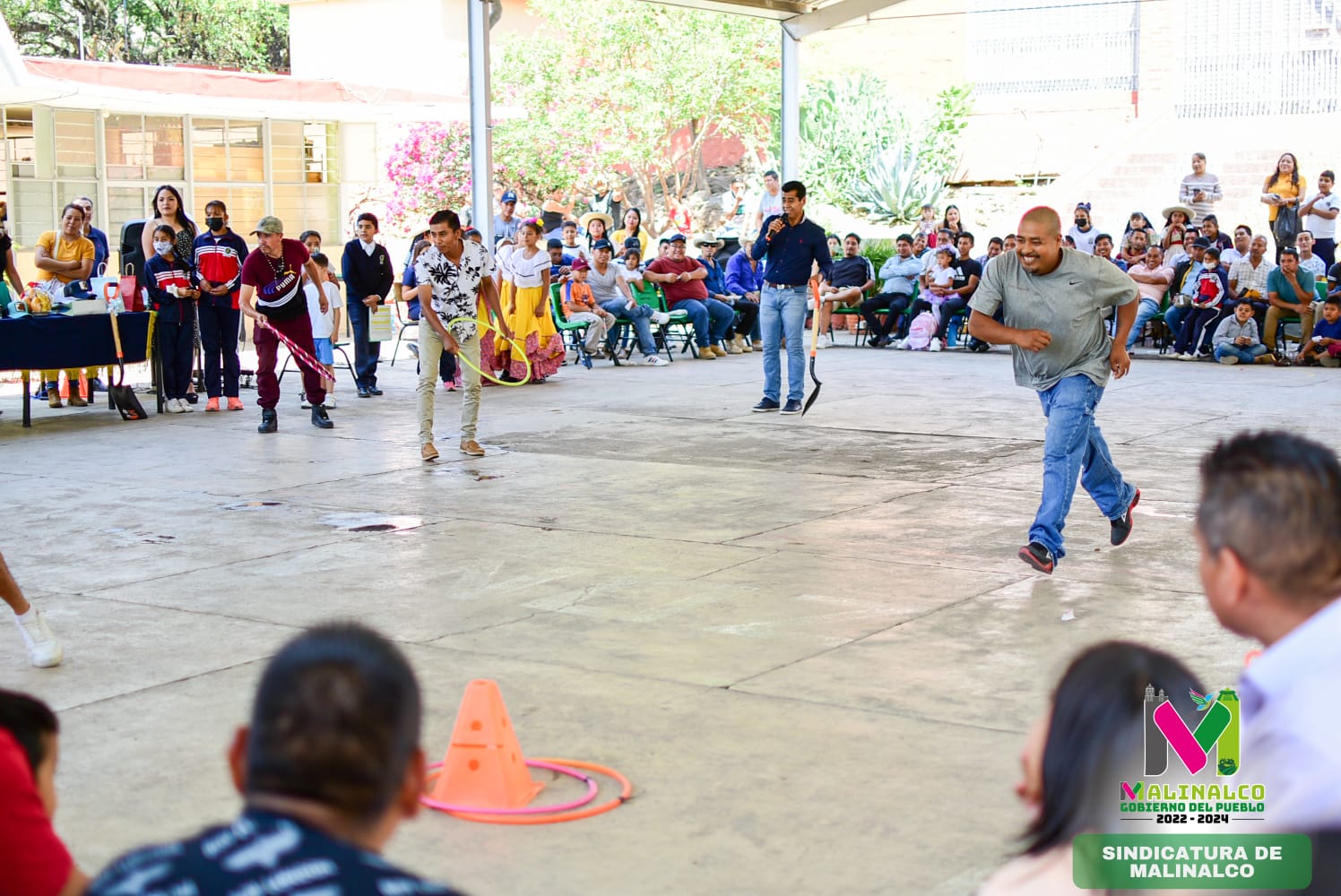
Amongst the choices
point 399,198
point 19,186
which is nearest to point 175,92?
point 19,186

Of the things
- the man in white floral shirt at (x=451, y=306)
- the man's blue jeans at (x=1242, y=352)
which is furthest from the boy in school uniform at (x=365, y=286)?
the man's blue jeans at (x=1242, y=352)

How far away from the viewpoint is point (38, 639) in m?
5.83

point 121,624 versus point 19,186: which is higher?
point 19,186

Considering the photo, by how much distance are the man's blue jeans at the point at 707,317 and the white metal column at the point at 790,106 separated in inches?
145

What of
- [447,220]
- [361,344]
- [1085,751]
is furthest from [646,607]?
[361,344]

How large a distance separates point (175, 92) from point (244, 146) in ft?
13.2

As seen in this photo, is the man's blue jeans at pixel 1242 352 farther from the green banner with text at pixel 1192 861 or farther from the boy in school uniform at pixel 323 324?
the green banner with text at pixel 1192 861

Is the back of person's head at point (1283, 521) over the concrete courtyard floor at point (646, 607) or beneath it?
over

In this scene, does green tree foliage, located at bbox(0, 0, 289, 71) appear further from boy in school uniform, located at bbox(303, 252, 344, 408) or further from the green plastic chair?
boy in school uniform, located at bbox(303, 252, 344, 408)

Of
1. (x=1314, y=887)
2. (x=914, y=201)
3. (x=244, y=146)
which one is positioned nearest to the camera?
(x=1314, y=887)

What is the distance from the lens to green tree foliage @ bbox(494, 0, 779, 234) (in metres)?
33.2

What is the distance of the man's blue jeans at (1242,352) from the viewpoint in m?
17.8

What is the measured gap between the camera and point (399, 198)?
→ 3291 centimetres

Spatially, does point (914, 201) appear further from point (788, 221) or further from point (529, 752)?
point (529, 752)
